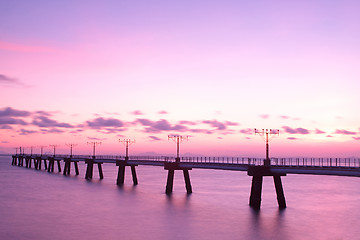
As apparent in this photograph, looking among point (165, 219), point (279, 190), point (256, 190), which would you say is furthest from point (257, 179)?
point (165, 219)

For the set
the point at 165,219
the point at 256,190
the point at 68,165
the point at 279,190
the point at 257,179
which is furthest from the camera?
the point at 68,165

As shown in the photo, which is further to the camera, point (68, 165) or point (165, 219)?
point (68, 165)

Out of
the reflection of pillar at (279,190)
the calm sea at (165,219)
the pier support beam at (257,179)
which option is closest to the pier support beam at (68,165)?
the calm sea at (165,219)

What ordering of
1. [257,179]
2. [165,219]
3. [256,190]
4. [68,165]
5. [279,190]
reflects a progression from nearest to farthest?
[165,219] → [257,179] → [256,190] → [279,190] → [68,165]

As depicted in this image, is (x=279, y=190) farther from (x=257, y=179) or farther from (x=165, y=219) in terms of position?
(x=165, y=219)

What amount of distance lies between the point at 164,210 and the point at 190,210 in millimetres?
3736

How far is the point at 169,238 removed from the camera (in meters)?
41.4

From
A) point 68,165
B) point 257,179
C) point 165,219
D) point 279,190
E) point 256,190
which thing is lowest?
point 165,219

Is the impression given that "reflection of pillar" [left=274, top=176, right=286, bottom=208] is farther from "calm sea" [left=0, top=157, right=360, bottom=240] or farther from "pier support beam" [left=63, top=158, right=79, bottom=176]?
"pier support beam" [left=63, top=158, right=79, bottom=176]

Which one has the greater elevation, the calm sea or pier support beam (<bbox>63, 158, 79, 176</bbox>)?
pier support beam (<bbox>63, 158, 79, 176</bbox>)

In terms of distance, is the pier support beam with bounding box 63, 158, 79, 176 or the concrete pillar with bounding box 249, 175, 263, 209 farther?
the pier support beam with bounding box 63, 158, 79, 176

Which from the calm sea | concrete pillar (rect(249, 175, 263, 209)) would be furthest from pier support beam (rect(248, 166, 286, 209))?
the calm sea

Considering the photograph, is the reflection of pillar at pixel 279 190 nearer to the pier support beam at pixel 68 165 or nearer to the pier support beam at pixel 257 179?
the pier support beam at pixel 257 179

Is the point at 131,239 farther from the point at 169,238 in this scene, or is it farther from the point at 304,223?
the point at 304,223
